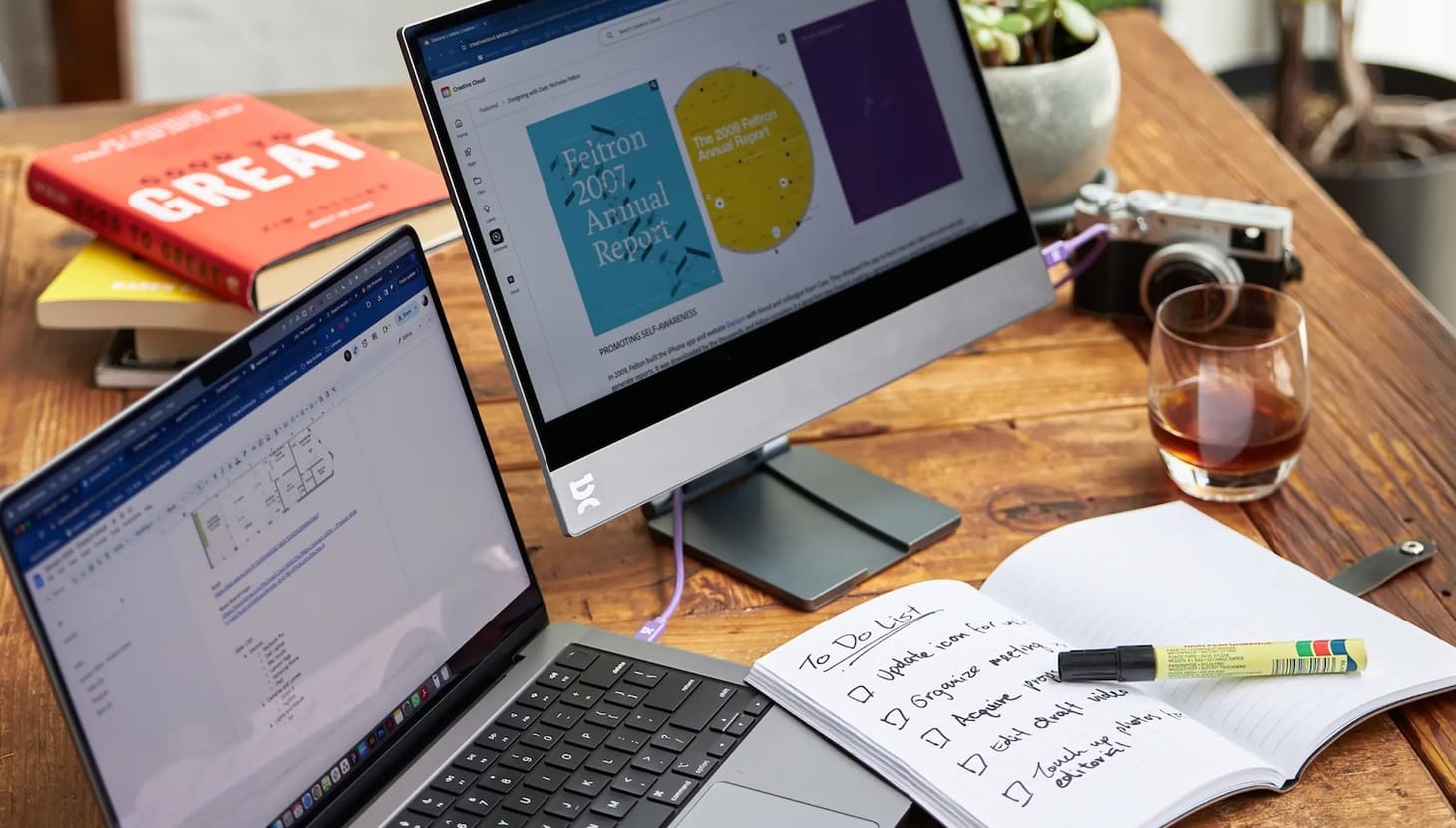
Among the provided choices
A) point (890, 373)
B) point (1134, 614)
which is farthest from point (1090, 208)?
point (1134, 614)

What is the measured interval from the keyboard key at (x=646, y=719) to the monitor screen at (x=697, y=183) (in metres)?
0.15

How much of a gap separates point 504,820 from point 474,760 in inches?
2.0

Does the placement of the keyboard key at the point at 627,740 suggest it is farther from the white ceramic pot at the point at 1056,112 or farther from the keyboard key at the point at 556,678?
the white ceramic pot at the point at 1056,112

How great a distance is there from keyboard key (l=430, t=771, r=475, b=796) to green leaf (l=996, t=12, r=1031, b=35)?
764mm

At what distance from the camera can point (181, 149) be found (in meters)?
1.28

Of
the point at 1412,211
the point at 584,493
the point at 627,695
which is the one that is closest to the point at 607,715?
the point at 627,695

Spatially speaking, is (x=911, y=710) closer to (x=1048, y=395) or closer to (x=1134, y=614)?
(x=1134, y=614)

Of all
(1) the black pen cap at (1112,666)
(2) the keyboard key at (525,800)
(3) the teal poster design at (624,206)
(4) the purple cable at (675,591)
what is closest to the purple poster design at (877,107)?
(3) the teal poster design at (624,206)

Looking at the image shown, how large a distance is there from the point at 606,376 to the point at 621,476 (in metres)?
0.06

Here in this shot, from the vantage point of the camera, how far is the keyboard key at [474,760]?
2.44ft

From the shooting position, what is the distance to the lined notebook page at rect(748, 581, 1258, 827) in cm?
69

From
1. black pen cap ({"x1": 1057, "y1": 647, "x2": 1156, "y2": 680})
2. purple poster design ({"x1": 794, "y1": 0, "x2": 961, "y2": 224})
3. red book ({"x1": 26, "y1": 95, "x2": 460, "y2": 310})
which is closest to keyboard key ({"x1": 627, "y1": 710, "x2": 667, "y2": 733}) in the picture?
black pen cap ({"x1": 1057, "y1": 647, "x2": 1156, "y2": 680})

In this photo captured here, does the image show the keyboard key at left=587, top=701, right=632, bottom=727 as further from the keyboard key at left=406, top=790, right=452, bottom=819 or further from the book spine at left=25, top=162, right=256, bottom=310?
the book spine at left=25, top=162, right=256, bottom=310

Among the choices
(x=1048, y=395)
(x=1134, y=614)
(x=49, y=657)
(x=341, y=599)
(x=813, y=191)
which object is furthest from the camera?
(x=1048, y=395)
